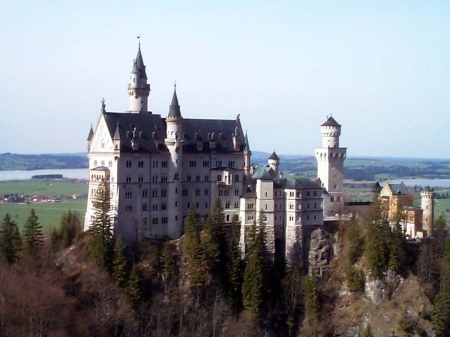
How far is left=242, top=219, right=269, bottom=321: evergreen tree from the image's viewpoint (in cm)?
8531

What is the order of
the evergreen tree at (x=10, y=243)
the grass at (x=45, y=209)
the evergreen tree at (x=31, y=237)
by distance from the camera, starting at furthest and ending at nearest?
the grass at (x=45, y=209) < the evergreen tree at (x=10, y=243) < the evergreen tree at (x=31, y=237)

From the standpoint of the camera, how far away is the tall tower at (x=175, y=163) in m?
90.8

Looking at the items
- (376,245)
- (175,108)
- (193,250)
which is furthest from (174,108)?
(376,245)

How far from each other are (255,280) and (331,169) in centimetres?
2117

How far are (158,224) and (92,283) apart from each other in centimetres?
1231

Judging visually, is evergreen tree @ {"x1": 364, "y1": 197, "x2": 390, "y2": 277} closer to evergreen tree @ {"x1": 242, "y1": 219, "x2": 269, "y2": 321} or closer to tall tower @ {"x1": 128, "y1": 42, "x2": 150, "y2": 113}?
evergreen tree @ {"x1": 242, "y1": 219, "x2": 269, "y2": 321}

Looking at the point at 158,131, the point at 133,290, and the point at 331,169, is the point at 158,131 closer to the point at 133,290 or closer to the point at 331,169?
the point at 133,290

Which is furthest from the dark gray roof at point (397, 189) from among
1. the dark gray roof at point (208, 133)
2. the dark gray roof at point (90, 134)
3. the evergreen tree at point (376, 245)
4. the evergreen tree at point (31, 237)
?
the evergreen tree at point (31, 237)

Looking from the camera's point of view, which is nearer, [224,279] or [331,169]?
[224,279]

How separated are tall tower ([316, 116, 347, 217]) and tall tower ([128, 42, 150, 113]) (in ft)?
77.6

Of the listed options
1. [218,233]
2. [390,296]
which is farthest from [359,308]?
[218,233]

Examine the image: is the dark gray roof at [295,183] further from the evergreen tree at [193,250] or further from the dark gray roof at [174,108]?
the dark gray roof at [174,108]

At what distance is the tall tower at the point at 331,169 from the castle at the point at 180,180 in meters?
0.15

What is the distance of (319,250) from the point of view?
92.3 m
